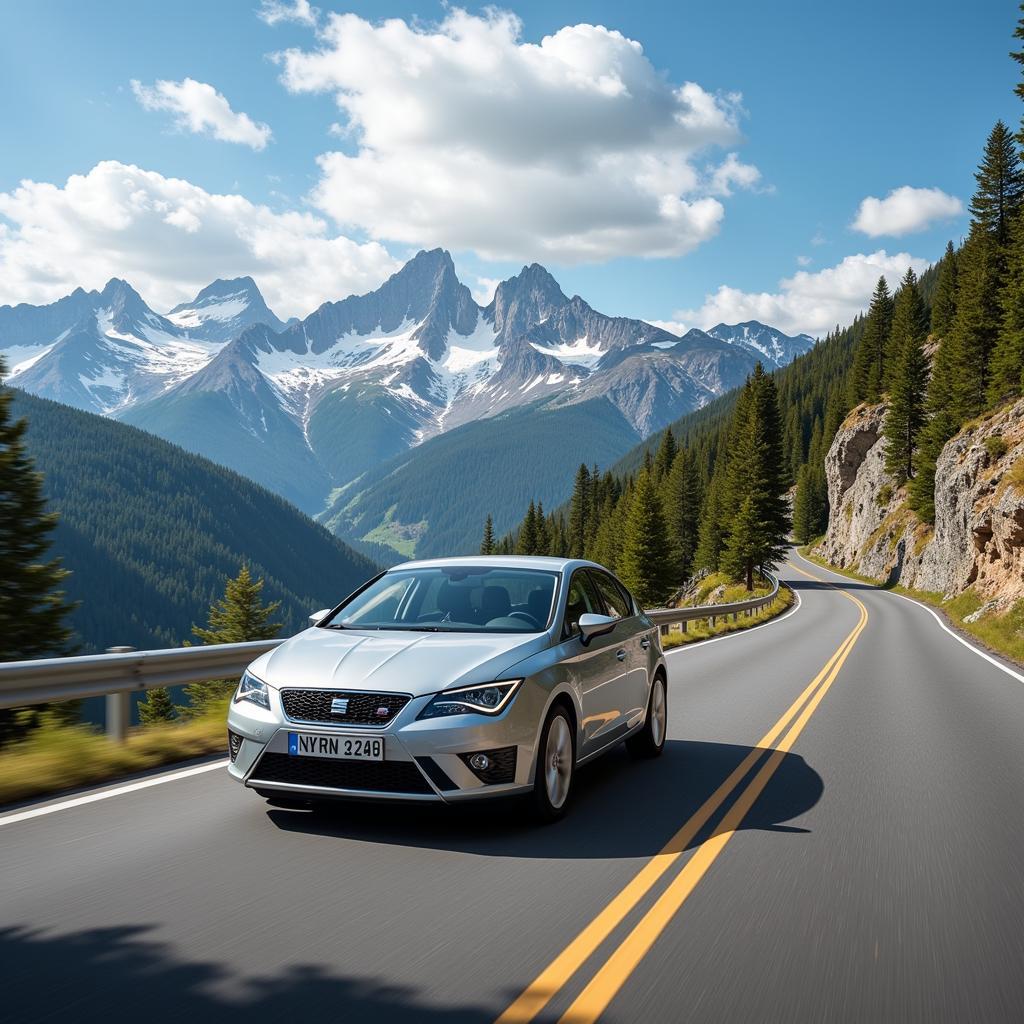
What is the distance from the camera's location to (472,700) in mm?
5211

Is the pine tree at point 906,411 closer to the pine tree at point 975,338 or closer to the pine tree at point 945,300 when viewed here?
the pine tree at point 945,300

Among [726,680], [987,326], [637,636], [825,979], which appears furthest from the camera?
[987,326]

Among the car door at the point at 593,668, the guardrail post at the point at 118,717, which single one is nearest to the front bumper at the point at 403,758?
the car door at the point at 593,668

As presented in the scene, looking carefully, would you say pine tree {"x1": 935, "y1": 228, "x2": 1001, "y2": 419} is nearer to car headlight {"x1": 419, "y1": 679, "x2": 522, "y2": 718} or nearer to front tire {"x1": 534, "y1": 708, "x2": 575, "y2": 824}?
front tire {"x1": 534, "y1": 708, "x2": 575, "y2": 824}

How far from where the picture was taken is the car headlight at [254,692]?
5426 millimetres

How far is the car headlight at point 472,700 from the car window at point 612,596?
2.34m

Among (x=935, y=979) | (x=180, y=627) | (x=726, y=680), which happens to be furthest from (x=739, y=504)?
(x=180, y=627)

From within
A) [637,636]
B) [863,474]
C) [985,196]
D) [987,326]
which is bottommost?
[637,636]

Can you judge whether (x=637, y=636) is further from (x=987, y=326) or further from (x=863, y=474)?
(x=863, y=474)

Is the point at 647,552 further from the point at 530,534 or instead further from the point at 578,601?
the point at 578,601

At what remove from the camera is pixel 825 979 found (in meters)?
3.66

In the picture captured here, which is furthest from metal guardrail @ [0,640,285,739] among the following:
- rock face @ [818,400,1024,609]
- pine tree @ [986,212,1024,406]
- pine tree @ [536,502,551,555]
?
pine tree @ [536,502,551,555]

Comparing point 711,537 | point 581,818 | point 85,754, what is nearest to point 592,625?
point 581,818

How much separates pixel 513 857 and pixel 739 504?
62886 millimetres
